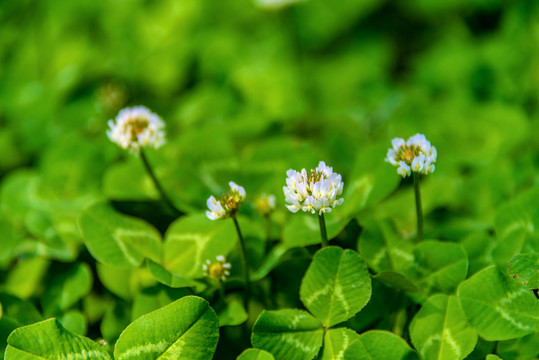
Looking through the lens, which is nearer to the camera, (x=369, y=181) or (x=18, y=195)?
(x=369, y=181)

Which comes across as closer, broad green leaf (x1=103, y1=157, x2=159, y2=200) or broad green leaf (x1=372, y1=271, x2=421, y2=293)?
broad green leaf (x1=372, y1=271, x2=421, y2=293)

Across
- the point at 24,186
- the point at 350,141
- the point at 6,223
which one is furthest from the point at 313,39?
the point at 6,223

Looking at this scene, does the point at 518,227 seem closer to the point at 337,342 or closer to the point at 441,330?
the point at 441,330

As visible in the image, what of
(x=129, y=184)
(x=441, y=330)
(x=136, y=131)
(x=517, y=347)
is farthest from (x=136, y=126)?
(x=517, y=347)

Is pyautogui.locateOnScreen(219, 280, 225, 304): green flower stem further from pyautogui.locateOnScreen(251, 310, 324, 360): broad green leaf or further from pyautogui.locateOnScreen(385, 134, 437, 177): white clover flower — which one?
pyautogui.locateOnScreen(385, 134, 437, 177): white clover flower

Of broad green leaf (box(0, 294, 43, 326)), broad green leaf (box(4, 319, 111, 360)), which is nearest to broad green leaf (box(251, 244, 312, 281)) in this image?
broad green leaf (box(4, 319, 111, 360))

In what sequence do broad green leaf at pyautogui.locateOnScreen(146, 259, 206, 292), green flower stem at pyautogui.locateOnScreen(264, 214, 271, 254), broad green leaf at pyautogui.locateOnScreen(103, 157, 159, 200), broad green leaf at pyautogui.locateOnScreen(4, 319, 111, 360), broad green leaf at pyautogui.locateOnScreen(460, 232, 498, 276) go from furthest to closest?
broad green leaf at pyautogui.locateOnScreen(103, 157, 159, 200), green flower stem at pyautogui.locateOnScreen(264, 214, 271, 254), broad green leaf at pyautogui.locateOnScreen(460, 232, 498, 276), broad green leaf at pyautogui.locateOnScreen(146, 259, 206, 292), broad green leaf at pyautogui.locateOnScreen(4, 319, 111, 360)

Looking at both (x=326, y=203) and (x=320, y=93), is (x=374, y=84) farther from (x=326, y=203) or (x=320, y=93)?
(x=326, y=203)

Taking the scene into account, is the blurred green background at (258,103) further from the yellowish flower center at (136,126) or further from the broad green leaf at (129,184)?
the yellowish flower center at (136,126)
